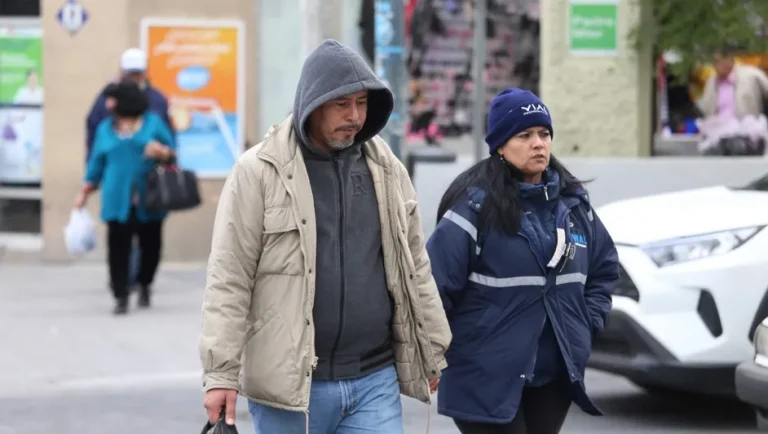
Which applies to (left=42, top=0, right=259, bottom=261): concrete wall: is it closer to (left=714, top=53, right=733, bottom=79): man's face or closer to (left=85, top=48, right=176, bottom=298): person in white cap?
(left=85, top=48, right=176, bottom=298): person in white cap

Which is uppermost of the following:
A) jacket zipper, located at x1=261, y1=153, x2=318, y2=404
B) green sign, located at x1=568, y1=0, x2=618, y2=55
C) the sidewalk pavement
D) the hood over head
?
green sign, located at x1=568, y1=0, x2=618, y2=55

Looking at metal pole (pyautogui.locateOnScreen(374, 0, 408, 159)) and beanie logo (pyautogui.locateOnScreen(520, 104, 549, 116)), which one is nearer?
beanie logo (pyautogui.locateOnScreen(520, 104, 549, 116))

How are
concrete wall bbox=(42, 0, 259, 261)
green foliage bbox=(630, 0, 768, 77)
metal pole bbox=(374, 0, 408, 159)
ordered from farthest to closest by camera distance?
concrete wall bbox=(42, 0, 259, 261) → green foliage bbox=(630, 0, 768, 77) → metal pole bbox=(374, 0, 408, 159)

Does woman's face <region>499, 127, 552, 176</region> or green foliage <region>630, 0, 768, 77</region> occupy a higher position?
green foliage <region>630, 0, 768, 77</region>

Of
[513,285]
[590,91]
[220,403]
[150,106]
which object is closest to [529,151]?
[513,285]

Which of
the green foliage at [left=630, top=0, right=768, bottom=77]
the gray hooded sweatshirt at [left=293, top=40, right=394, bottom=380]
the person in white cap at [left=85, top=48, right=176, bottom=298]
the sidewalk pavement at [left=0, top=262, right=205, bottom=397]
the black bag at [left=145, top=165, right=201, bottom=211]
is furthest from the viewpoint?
the green foliage at [left=630, top=0, right=768, bottom=77]

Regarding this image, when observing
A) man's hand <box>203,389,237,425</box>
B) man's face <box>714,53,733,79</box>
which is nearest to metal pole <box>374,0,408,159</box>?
man's face <box>714,53,733,79</box>

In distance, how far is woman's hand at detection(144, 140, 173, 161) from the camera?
10922 mm

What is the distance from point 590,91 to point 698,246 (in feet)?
22.6

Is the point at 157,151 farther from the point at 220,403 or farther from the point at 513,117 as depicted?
the point at 220,403

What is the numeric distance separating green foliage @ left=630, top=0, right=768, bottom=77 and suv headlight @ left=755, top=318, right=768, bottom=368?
289 inches

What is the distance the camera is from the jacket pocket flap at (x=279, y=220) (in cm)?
411

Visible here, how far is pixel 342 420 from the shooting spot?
4.27m

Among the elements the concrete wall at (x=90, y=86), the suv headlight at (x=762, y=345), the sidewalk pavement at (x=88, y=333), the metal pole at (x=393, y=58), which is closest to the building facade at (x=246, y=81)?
the concrete wall at (x=90, y=86)
